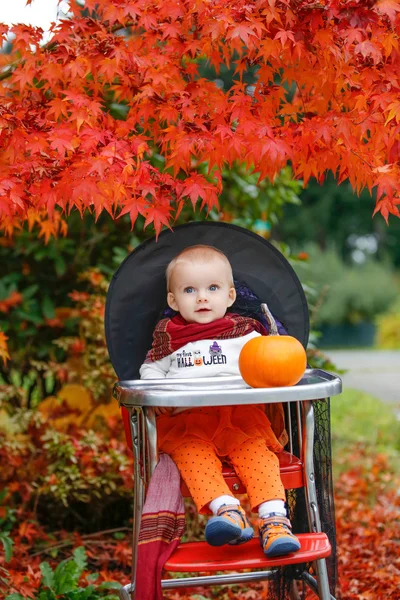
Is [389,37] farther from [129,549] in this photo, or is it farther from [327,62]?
[129,549]

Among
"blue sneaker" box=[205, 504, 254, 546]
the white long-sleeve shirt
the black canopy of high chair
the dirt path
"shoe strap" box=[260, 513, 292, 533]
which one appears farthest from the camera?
the dirt path

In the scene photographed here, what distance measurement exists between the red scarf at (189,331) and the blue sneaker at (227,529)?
718mm

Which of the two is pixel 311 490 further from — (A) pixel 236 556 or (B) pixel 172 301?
(B) pixel 172 301

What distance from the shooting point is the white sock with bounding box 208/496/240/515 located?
2.26m

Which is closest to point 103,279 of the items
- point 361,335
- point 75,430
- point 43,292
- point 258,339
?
point 43,292

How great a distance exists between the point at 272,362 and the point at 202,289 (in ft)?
1.86

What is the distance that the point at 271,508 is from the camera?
2.29 meters

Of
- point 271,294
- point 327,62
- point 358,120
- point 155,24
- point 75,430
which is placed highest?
point 155,24

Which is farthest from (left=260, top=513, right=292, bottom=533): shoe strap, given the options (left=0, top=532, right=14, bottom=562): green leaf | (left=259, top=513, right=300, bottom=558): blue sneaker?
(left=0, top=532, right=14, bottom=562): green leaf

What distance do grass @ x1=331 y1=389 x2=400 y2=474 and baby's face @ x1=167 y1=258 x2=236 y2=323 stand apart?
301 cm

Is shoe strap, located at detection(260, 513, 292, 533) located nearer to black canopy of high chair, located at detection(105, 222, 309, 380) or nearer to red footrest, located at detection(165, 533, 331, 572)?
red footrest, located at detection(165, 533, 331, 572)

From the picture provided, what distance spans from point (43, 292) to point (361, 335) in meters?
13.6

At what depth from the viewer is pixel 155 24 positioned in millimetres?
2680

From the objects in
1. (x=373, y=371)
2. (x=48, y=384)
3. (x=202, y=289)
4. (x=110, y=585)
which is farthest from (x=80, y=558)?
(x=373, y=371)
